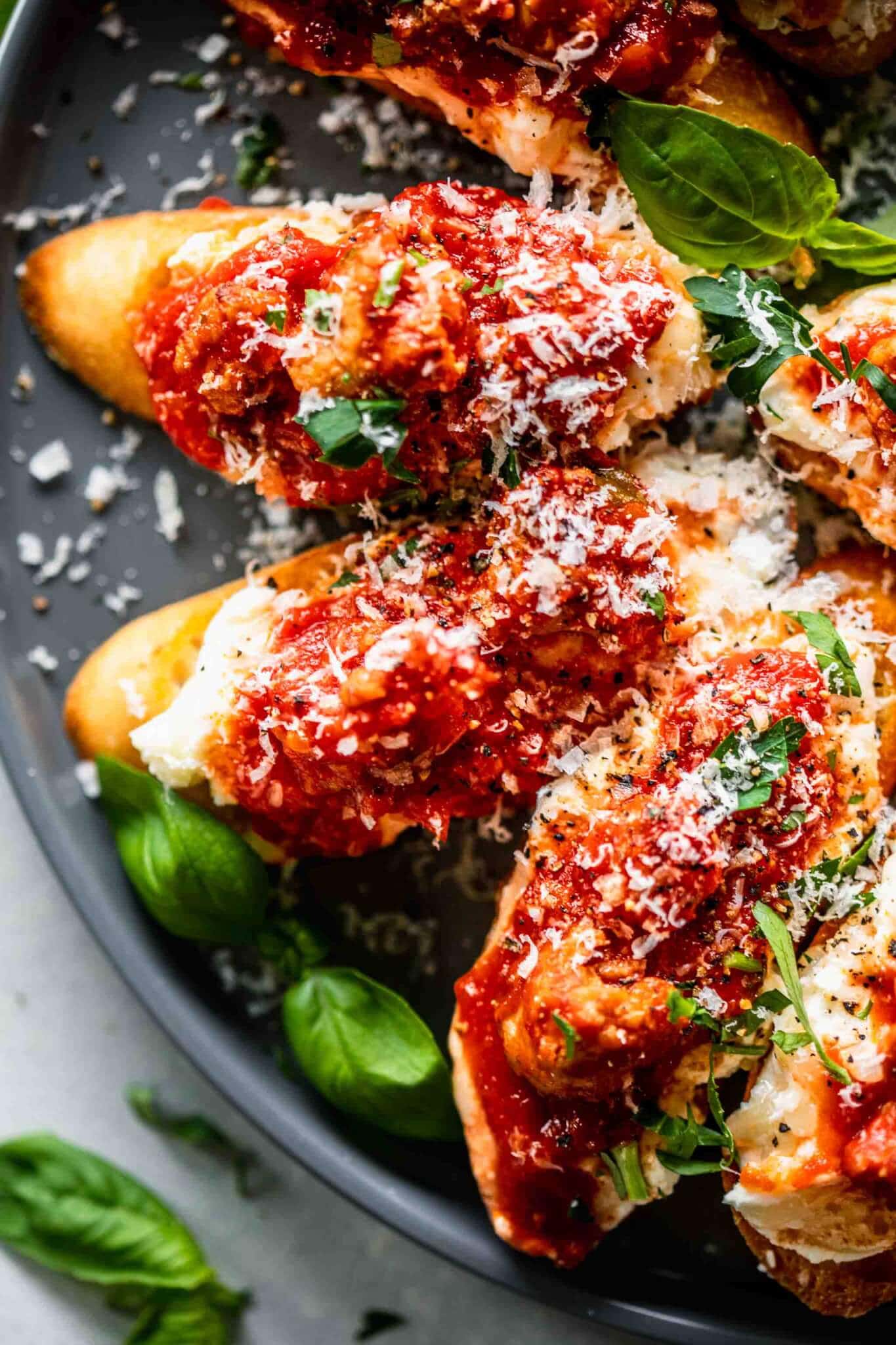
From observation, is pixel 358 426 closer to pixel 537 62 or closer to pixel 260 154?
pixel 537 62

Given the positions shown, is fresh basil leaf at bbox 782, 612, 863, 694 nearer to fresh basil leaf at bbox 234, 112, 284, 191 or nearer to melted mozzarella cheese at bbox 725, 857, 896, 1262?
melted mozzarella cheese at bbox 725, 857, 896, 1262

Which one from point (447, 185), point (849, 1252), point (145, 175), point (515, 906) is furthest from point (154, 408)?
point (849, 1252)

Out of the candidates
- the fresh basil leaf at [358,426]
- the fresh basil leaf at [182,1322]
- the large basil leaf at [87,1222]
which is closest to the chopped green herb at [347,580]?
the fresh basil leaf at [358,426]

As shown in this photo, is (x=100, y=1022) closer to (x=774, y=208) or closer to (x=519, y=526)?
(x=519, y=526)

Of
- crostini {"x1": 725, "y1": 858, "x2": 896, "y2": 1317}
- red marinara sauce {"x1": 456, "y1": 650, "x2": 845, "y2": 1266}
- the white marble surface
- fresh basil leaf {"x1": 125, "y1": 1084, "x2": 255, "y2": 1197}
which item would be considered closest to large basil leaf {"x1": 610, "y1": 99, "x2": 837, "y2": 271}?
red marinara sauce {"x1": 456, "y1": 650, "x2": 845, "y2": 1266}

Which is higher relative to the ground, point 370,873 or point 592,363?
point 592,363

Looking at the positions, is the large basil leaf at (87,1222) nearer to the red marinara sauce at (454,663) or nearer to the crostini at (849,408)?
the red marinara sauce at (454,663)

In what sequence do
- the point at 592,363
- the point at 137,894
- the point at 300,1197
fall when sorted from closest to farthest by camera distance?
the point at 592,363 → the point at 137,894 → the point at 300,1197
